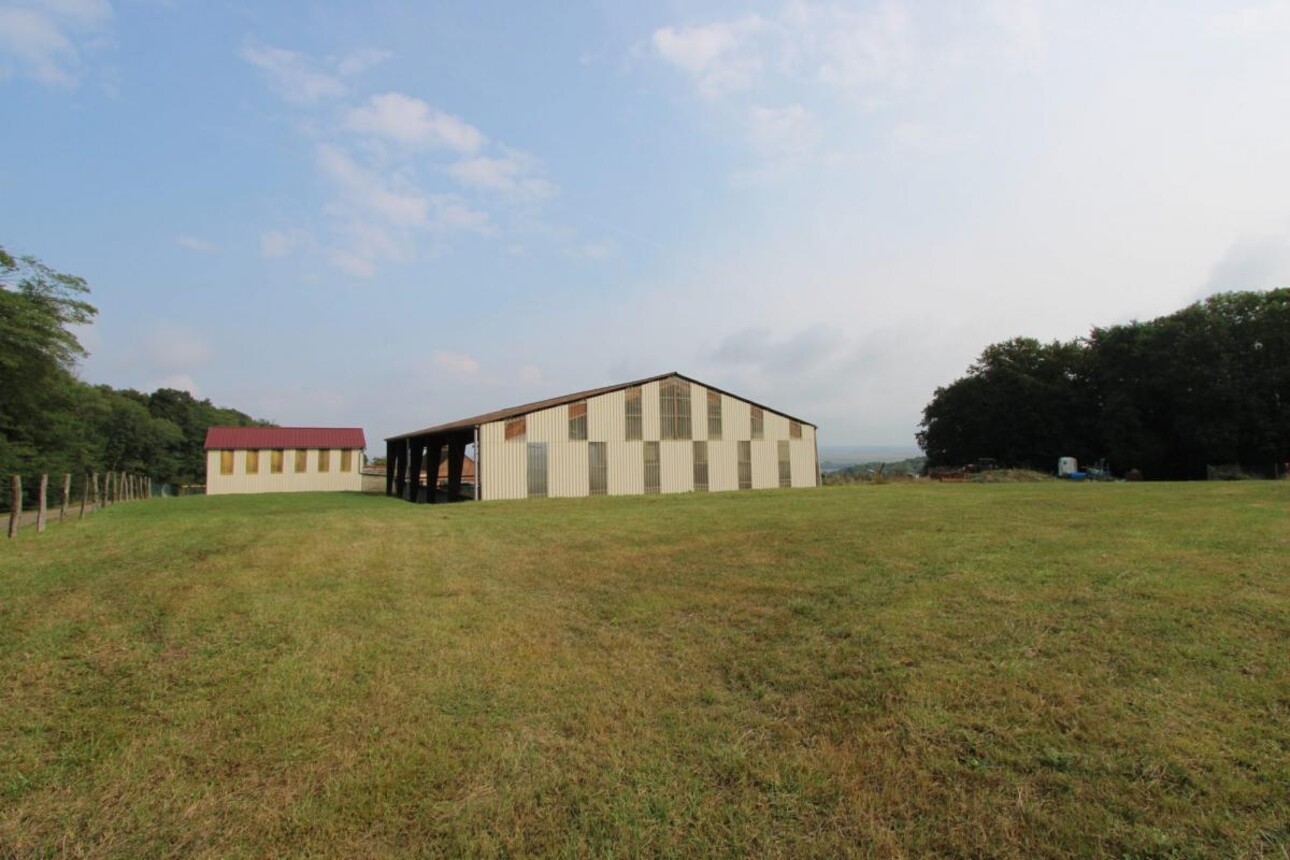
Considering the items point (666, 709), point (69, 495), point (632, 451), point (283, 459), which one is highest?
point (283, 459)

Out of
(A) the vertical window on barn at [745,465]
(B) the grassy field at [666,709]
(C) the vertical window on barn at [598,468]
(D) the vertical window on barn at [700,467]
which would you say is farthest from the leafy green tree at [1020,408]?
(B) the grassy field at [666,709]

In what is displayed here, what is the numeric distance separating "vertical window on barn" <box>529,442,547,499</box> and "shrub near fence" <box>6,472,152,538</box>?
14.1m

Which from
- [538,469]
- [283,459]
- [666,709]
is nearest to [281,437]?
[283,459]

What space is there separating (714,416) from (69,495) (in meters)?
30.6

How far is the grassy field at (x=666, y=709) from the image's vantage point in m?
3.12

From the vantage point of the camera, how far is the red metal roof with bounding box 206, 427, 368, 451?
Result: 41.4m

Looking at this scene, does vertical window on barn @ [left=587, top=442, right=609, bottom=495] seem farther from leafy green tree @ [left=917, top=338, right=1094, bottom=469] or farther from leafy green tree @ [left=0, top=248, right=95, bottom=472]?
leafy green tree @ [left=917, top=338, right=1094, bottom=469]

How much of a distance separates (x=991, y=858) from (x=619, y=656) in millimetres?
3243

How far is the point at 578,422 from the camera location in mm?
27578

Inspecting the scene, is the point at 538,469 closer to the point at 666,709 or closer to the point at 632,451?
the point at 632,451

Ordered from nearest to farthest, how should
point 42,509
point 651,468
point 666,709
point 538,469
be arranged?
point 666,709 → point 42,509 → point 538,469 → point 651,468

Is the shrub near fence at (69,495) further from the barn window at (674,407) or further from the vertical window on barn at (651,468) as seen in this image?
the barn window at (674,407)

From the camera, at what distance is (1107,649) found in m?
4.91

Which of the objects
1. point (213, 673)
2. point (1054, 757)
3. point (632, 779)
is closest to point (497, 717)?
point (632, 779)
